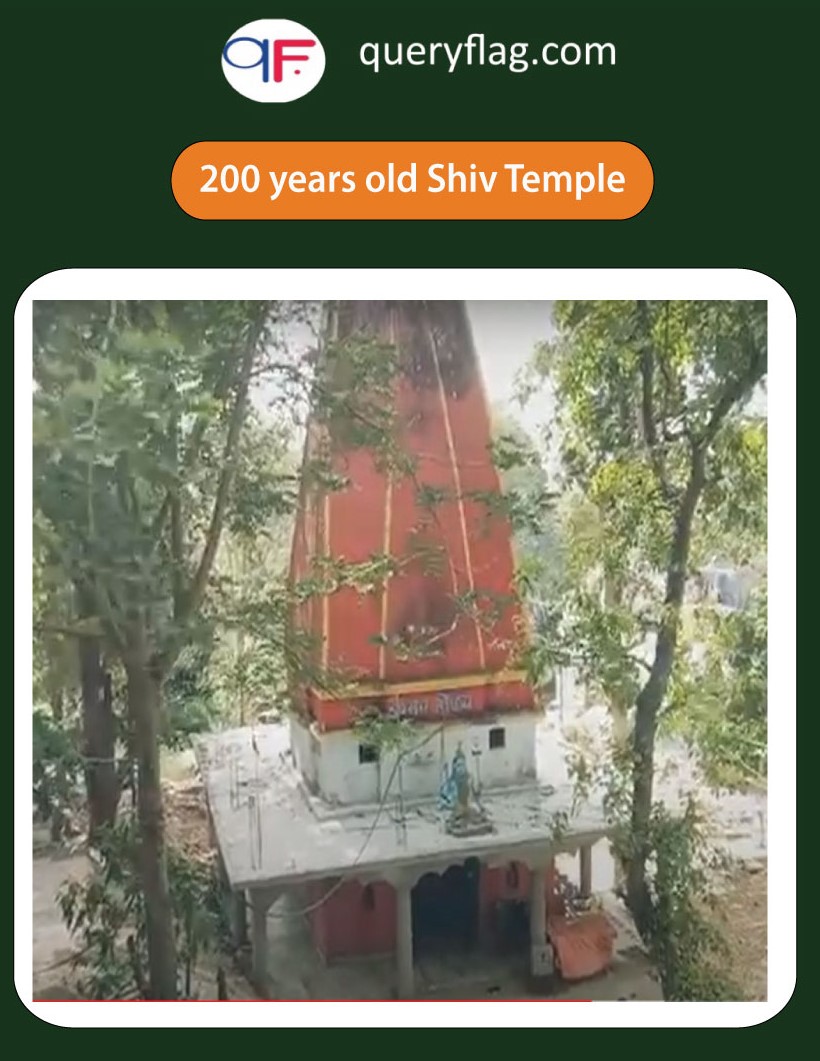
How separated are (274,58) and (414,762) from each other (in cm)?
132

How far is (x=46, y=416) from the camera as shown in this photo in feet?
8.00

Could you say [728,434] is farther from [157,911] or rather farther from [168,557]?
[157,911]

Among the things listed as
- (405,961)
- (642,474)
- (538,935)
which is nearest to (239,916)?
(405,961)

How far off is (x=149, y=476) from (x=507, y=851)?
0.98 meters

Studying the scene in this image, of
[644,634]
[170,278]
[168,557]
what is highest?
[170,278]

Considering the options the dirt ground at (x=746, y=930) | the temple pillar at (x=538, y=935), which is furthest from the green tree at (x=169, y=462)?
the dirt ground at (x=746, y=930)

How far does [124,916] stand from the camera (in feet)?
8.31

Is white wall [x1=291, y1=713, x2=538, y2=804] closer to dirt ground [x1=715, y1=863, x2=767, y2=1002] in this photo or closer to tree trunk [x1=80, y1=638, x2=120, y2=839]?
tree trunk [x1=80, y1=638, x2=120, y2=839]

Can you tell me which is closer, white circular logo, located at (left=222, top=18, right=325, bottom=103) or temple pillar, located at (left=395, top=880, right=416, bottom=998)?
white circular logo, located at (left=222, top=18, right=325, bottom=103)

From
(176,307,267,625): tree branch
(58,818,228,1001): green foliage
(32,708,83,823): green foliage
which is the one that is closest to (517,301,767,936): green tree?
(176,307,267,625): tree branch

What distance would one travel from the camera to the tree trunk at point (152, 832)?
8.20 feet

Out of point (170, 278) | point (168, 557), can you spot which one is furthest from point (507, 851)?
point (170, 278)

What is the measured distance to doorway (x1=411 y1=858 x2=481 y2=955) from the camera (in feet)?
8.32

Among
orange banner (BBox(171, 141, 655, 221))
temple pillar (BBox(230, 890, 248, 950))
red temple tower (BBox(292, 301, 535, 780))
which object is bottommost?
temple pillar (BBox(230, 890, 248, 950))
